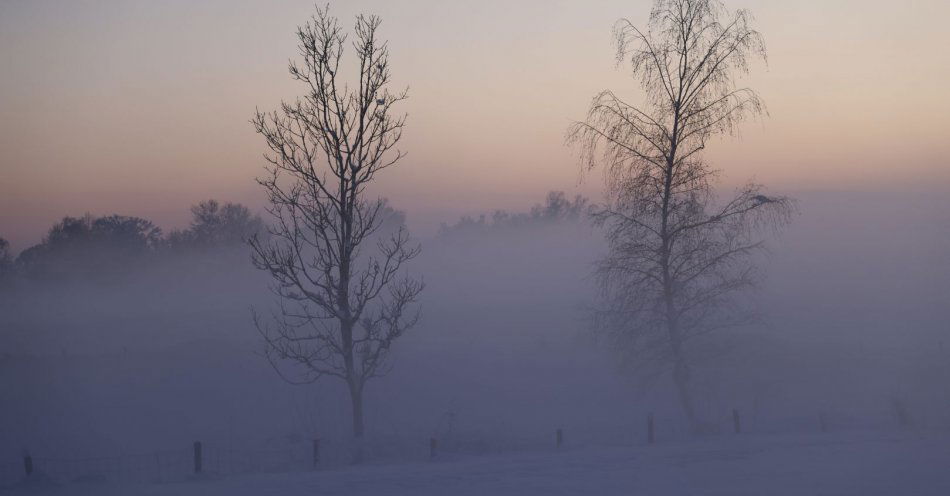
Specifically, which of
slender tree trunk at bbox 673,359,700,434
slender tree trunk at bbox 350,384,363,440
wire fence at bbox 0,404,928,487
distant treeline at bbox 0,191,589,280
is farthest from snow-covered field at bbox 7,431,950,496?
distant treeline at bbox 0,191,589,280

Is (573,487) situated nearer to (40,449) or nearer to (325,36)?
(325,36)

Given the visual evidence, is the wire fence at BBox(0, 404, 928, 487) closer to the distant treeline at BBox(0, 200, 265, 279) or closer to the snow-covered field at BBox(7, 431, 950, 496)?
the snow-covered field at BBox(7, 431, 950, 496)

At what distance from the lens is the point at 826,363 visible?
36.7m

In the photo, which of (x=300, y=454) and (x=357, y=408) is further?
(x=357, y=408)

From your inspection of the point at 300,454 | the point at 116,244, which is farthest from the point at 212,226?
the point at 300,454

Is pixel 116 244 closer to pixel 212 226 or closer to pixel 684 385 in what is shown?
pixel 212 226

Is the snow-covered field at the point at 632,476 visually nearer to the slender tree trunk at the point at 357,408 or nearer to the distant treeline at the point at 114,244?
the slender tree trunk at the point at 357,408

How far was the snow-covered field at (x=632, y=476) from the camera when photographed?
12.3 m

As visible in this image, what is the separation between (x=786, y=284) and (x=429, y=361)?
39.6 meters

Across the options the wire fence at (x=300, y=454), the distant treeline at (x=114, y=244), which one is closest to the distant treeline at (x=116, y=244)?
the distant treeline at (x=114, y=244)

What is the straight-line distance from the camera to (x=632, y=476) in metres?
13.7

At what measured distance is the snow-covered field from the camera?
12281 millimetres

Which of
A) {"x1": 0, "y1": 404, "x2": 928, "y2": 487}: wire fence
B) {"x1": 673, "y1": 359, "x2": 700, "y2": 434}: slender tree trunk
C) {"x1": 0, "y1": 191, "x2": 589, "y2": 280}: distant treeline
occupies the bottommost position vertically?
{"x1": 0, "y1": 404, "x2": 928, "y2": 487}: wire fence

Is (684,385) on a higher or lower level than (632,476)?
higher
